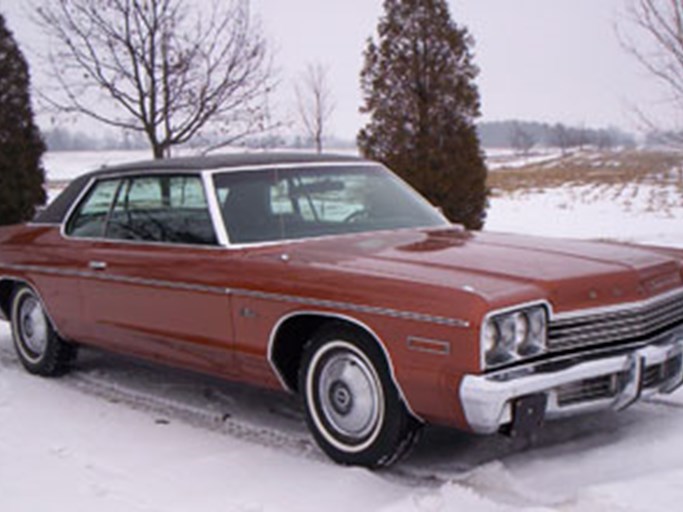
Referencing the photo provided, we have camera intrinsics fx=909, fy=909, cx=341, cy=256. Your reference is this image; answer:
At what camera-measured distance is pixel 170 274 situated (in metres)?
5.04

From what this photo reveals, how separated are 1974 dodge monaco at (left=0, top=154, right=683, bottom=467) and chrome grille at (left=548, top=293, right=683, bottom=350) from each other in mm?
11

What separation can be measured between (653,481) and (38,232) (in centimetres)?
453

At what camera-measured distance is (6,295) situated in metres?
6.79

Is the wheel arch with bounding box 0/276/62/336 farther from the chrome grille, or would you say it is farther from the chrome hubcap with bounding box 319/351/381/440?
the chrome grille

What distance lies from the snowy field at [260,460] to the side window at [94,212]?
3.34ft

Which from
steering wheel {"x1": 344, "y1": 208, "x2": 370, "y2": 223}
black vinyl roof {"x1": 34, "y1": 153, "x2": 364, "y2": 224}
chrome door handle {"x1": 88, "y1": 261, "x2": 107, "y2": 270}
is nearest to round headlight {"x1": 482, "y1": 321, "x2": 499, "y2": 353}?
steering wheel {"x1": 344, "y1": 208, "x2": 370, "y2": 223}

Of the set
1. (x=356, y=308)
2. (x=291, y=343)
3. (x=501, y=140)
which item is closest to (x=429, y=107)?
(x=291, y=343)

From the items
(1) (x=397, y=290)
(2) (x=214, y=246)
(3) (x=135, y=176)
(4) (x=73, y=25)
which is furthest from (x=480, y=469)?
(4) (x=73, y=25)

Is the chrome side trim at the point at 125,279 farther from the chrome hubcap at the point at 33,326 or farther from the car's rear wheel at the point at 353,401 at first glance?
the car's rear wheel at the point at 353,401

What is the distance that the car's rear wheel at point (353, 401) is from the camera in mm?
4020

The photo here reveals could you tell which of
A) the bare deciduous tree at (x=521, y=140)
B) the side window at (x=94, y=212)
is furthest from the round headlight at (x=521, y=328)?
the bare deciduous tree at (x=521, y=140)

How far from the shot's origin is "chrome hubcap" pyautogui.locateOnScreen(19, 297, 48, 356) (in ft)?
20.8

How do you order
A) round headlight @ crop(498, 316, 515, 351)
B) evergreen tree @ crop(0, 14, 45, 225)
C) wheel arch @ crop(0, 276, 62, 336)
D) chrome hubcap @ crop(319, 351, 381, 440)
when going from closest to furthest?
round headlight @ crop(498, 316, 515, 351) → chrome hubcap @ crop(319, 351, 381, 440) → wheel arch @ crop(0, 276, 62, 336) → evergreen tree @ crop(0, 14, 45, 225)

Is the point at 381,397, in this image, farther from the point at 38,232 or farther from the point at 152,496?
the point at 38,232
